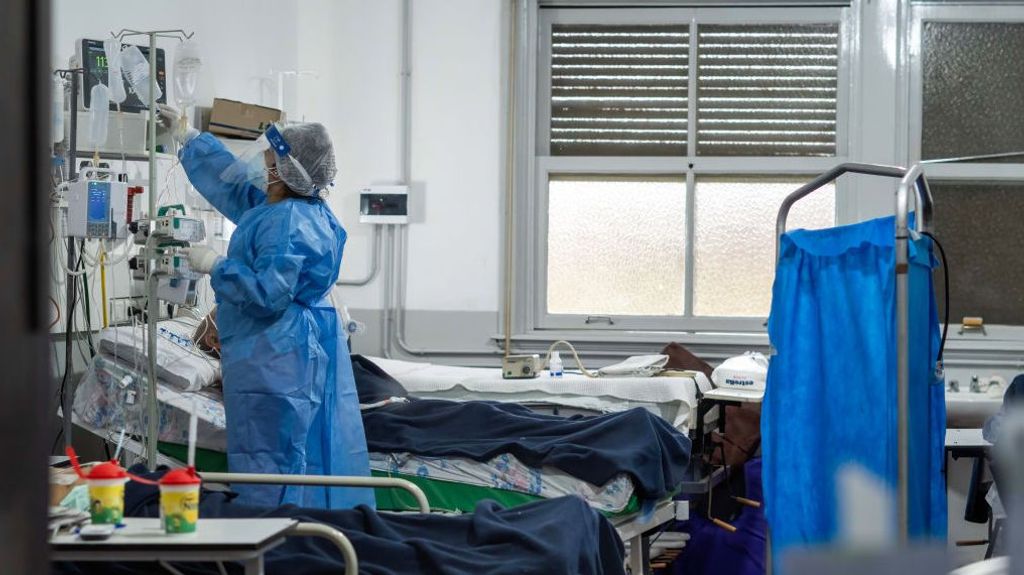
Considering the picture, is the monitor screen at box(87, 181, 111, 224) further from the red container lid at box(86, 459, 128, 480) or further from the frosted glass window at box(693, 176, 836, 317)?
the frosted glass window at box(693, 176, 836, 317)

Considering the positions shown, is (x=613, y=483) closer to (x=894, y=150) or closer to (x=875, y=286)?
(x=875, y=286)

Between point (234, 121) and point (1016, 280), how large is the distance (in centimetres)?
368

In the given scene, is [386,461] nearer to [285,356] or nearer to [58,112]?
[285,356]

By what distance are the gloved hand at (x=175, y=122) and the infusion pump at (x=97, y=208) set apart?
0.34 meters

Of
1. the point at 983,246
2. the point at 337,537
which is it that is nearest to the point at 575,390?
the point at 337,537

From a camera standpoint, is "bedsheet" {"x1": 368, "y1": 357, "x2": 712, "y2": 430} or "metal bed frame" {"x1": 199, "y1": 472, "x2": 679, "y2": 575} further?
"bedsheet" {"x1": 368, "y1": 357, "x2": 712, "y2": 430}

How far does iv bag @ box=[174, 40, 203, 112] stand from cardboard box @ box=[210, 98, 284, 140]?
A: 0.26 meters

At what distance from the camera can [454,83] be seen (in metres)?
5.56

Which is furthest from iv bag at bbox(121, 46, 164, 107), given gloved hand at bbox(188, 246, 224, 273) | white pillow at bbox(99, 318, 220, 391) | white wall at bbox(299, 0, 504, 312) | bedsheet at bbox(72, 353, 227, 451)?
white wall at bbox(299, 0, 504, 312)

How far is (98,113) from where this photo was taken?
357 cm

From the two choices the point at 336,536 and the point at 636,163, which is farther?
the point at 636,163

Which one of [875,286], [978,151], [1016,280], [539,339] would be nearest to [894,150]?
[978,151]

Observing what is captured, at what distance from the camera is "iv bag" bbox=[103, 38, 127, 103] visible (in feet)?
11.7

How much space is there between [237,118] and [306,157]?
1.19 meters
